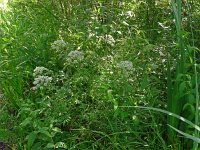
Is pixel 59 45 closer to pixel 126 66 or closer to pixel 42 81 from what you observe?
pixel 42 81

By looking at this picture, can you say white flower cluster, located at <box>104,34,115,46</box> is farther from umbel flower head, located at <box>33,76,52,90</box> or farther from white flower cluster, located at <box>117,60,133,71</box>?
umbel flower head, located at <box>33,76,52,90</box>

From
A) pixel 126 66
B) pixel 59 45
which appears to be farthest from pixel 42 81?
pixel 126 66

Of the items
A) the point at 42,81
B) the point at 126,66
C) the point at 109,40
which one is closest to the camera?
the point at 126,66

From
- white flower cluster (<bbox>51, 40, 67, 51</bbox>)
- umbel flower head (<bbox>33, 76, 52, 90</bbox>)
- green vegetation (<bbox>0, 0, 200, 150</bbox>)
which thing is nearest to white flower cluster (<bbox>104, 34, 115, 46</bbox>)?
green vegetation (<bbox>0, 0, 200, 150</bbox>)

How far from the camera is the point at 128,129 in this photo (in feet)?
7.18

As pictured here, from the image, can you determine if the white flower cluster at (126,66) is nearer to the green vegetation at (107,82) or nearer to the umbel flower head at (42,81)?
the green vegetation at (107,82)

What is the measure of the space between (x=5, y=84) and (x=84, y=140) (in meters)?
0.95

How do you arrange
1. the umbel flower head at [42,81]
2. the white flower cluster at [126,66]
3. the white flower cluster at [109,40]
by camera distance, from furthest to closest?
1. the white flower cluster at [109,40]
2. the umbel flower head at [42,81]
3. the white flower cluster at [126,66]

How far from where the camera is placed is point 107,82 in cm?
226

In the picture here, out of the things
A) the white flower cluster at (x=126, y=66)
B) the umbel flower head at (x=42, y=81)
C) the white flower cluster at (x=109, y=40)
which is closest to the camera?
the white flower cluster at (x=126, y=66)

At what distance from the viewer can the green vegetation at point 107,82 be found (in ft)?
7.17

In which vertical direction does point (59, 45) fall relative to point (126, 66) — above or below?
above

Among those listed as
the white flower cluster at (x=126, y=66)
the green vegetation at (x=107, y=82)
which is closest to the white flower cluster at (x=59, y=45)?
the green vegetation at (x=107, y=82)

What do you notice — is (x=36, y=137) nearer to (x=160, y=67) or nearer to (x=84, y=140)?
(x=84, y=140)
